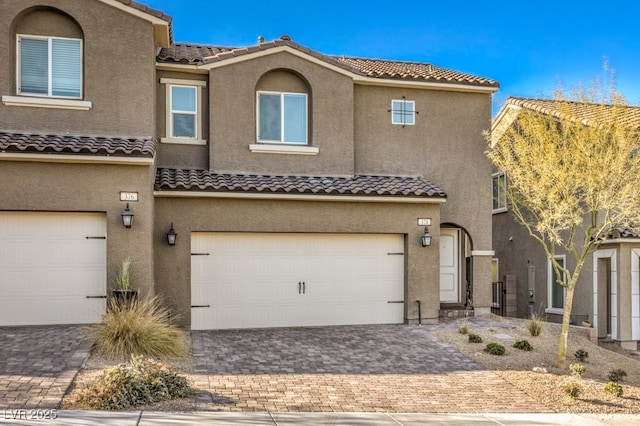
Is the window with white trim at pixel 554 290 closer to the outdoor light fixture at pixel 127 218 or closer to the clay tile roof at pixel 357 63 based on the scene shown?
the clay tile roof at pixel 357 63

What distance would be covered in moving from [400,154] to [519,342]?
20.9 feet

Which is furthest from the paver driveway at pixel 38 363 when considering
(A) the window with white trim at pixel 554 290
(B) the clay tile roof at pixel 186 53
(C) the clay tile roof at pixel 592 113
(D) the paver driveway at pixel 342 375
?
(A) the window with white trim at pixel 554 290

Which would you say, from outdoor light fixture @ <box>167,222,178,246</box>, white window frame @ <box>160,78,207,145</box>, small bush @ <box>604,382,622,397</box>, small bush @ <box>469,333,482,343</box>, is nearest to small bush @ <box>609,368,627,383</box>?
small bush @ <box>604,382,622,397</box>

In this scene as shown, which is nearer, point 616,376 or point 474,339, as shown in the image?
point 616,376

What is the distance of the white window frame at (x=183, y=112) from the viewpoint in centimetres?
1612

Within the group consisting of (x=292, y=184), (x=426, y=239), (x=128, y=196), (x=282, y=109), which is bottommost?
(x=426, y=239)

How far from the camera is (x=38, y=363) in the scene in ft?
33.1

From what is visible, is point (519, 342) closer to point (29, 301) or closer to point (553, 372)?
point (553, 372)

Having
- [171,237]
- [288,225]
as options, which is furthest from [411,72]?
[171,237]

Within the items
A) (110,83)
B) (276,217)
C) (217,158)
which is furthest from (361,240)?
(110,83)

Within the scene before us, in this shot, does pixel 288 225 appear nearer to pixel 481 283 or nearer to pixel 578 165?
pixel 481 283

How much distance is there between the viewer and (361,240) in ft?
53.4

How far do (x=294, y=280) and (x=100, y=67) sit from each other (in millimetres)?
6806

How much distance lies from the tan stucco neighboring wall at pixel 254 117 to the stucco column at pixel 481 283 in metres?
4.62
